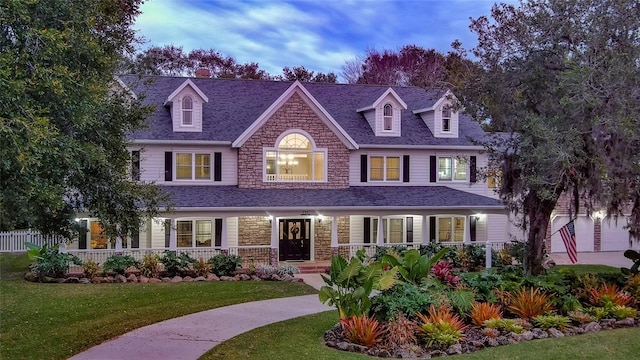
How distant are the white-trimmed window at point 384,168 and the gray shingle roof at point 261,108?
0.88 m

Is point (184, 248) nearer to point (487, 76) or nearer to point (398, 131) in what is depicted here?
point (398, 131)

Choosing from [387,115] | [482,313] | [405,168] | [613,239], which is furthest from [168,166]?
[613,239]

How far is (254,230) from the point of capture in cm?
2438

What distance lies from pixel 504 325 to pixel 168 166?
16.3 meters

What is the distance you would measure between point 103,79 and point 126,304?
26.0 feet

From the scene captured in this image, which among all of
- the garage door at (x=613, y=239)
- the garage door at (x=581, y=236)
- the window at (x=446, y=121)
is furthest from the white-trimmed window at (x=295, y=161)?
the garage door at (x=613, y=239)

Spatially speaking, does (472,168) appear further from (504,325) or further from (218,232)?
(504,325)

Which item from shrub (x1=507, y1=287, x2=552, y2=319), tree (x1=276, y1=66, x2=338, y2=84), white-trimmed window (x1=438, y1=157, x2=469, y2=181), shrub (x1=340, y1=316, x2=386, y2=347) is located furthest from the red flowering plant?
tree (x1=276, y1=66, x2=338, y2=84)

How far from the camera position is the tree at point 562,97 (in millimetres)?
12516

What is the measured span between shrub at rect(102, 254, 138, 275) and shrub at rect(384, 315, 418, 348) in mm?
11330

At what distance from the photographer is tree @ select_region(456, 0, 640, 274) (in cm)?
1252

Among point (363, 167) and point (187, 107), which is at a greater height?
point (187, 107)

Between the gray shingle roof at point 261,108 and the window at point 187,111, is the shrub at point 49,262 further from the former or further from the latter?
the window at point 187,111

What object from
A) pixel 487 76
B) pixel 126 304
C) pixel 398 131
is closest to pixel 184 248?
pixel 126 304
